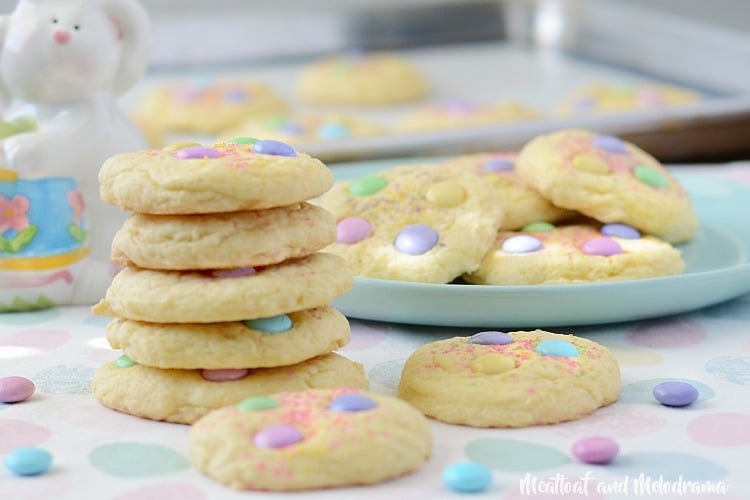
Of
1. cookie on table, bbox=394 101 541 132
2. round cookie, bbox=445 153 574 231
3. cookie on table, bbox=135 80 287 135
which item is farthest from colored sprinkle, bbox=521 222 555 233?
cookie on table, bbox=135 80 287 135

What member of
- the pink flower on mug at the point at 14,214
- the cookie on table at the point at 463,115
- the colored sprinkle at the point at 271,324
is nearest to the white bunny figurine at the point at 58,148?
the pink flower on mug at the point at 14,214

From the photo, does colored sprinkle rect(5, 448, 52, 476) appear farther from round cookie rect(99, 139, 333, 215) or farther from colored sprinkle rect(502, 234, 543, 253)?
colored sprinkle rect(502, 234, 543, 253)

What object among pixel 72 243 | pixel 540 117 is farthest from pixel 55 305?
pixel 540 117

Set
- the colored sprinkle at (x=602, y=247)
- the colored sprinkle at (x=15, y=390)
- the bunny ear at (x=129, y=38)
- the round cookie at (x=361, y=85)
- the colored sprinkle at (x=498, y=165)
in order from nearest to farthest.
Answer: the colored sprinkle at (x=15, y=390), the colored sprinkle at (x=602, y=247), the bunny ear at (x=129, y=38), the colored sprinkle at (x=498, y=165), the round cookie at (x=361, y=85)

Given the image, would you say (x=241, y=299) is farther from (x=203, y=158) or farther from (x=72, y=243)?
(x=72, y=243)

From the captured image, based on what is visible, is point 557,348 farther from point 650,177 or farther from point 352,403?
point 650,177

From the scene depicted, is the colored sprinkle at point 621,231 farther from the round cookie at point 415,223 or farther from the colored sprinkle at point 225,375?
the colored sprinkle at point 225,375
